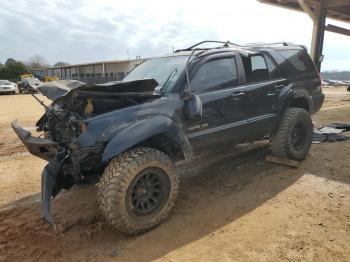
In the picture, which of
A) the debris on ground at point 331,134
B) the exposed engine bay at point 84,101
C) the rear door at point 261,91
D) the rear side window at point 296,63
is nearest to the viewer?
the exposed engine bay at point 84,101

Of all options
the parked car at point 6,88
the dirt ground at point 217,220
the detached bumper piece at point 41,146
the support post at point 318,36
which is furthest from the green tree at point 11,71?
the detached bumper piece at point 41,146

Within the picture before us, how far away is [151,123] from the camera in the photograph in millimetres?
3908

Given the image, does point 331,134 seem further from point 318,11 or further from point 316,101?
point 318,11

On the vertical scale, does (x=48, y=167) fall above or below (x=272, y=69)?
below

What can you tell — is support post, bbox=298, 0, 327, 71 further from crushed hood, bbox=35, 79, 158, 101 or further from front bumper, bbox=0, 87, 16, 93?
front bumper, bbox=0, 87, 16, 93

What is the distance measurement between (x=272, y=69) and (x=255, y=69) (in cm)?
43

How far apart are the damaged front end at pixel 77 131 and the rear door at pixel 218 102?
0.77 meters

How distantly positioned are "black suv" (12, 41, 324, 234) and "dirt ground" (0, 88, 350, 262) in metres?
0.36

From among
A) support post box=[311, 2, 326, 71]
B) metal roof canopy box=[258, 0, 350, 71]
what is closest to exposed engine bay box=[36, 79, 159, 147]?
metal roof canopy box=[258, 0, 350, 71]

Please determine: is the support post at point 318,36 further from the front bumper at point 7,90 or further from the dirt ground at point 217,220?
the front bumper at point 7,90

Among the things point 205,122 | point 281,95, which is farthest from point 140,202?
point 281,95

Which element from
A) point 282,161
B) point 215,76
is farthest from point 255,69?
point 282,161

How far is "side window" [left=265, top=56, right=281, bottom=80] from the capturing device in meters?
5.60

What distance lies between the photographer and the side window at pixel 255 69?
17.1ft
